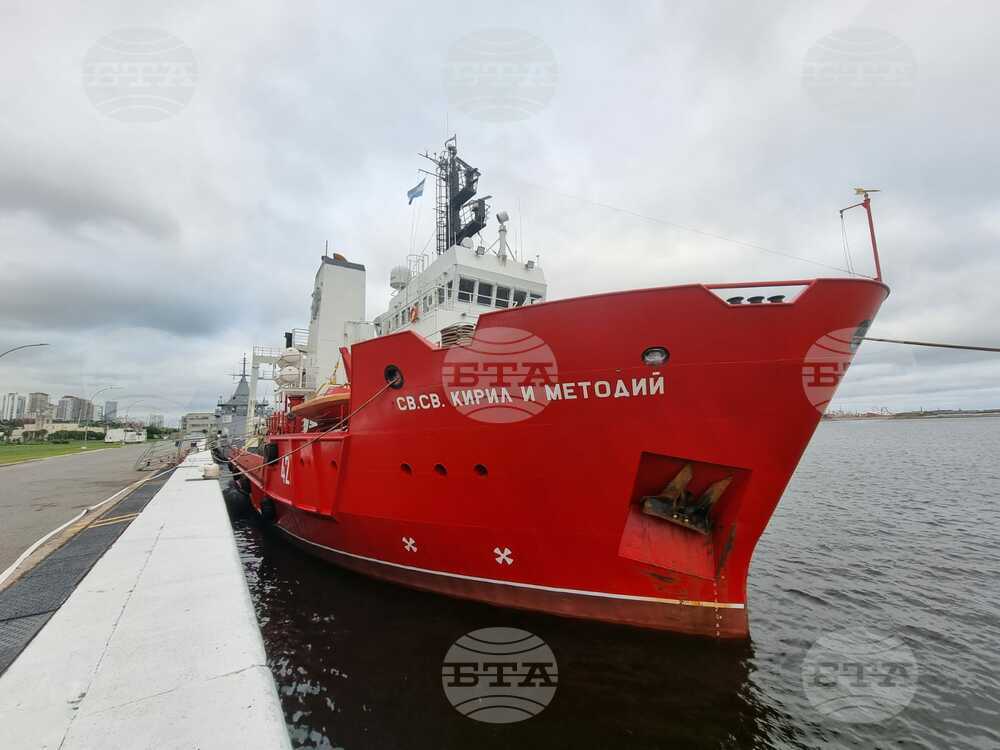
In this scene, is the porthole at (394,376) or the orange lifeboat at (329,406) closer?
the porthole at (394,376)

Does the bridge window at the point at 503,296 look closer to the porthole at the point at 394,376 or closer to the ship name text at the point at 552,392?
the porthole at the point at 394,376

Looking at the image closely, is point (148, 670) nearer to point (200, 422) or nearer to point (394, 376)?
point (394, 376)

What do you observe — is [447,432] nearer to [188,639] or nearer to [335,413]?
[188,639]

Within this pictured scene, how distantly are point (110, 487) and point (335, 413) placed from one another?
1051cm

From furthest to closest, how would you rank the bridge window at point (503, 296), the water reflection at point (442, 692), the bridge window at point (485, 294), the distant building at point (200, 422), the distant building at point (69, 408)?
the distant building at point (69, 408), the distant building at point (200, 422), the bridge window at point (503, 296), the bridge window at point (485, 294), the water reflection at point (442, 692)

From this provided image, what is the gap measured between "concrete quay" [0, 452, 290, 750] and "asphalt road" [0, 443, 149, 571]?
4.29 metres

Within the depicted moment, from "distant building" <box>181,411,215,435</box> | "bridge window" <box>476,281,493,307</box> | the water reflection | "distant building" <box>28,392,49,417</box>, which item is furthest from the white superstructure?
"distant building" <box>28,392,49,417</box>

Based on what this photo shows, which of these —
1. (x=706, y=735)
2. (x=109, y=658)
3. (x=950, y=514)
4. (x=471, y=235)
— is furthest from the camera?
(x=950, y=514)

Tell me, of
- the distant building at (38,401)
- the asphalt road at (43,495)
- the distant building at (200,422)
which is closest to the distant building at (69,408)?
the distant building at (38,401)

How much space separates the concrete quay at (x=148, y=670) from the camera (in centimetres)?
201

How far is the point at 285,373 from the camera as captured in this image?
15.7m

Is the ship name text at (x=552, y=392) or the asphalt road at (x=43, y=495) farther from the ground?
the ship name text at (x=552, y=392)

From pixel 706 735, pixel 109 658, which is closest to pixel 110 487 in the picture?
pixel 109 658

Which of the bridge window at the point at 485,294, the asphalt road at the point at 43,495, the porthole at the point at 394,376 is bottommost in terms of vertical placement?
the asphalt road at the point at 43,495
